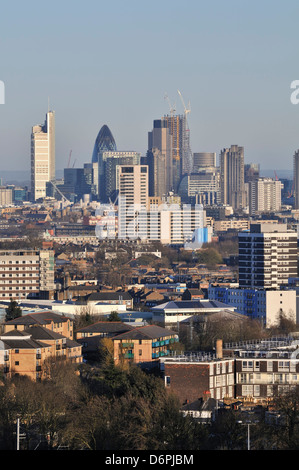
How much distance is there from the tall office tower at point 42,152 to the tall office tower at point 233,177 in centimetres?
1514

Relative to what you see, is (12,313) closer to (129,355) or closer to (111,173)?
(129,355)

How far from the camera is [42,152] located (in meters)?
140

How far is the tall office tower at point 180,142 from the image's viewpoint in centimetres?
14588

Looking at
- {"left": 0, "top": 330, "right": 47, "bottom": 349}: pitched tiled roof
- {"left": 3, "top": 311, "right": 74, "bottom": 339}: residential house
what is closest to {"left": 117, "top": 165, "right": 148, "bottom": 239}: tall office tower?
{"left": 3, "top": 311, "right": 74, "bottom": 339}: residential house

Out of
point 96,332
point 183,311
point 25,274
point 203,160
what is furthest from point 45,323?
point 203,160

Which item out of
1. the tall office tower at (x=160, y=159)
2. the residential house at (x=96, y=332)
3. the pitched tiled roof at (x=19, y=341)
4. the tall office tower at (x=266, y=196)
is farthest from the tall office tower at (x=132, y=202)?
the pitched tiled roof at (x=19, y=341)

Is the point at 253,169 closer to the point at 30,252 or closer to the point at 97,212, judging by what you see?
the point at 97,212

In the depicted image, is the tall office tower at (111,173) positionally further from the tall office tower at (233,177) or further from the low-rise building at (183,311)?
the low-rise building at (183,311)

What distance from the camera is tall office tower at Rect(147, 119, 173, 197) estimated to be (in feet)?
410

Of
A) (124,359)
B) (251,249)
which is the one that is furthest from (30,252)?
(124,359)

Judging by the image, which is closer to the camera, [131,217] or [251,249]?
[251,249]

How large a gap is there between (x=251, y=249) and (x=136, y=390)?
2174 centimetres

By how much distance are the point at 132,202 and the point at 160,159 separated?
34243mm

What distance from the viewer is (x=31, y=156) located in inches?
5541
